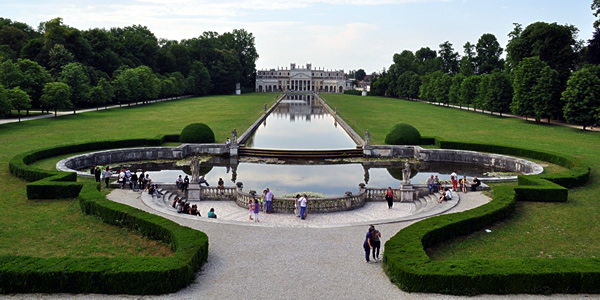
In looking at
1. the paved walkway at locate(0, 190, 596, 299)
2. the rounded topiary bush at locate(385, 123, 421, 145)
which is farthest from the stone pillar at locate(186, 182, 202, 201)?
the rounded topiary bush at locate(385, 123, 421, 145)

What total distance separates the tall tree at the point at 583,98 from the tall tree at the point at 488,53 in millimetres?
52586

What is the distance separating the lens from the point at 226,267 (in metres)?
12.4

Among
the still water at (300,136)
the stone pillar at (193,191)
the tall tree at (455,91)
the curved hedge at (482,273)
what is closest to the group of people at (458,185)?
the curved hedge at (482,273)

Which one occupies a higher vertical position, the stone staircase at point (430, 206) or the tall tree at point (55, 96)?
the tall tree at point (55, 96)

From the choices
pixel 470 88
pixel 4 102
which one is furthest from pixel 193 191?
pixel 470 88

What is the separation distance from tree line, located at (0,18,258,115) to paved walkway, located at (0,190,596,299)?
3775 centimetres

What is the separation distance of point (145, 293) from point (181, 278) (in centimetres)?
83

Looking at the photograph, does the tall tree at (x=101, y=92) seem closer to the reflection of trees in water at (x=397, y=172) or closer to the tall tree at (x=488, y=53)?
the reflection of trees in water at (x=397, y=172)

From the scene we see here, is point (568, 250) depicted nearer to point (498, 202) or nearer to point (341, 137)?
point (498, 202)

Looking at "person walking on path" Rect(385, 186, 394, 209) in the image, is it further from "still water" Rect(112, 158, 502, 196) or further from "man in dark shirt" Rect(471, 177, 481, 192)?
"man in dark shirt" Rect(471, 177, 481, 192)

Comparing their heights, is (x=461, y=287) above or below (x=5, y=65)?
below

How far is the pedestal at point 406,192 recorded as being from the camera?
882 inches

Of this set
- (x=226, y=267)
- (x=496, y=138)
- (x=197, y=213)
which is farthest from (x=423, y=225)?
(x=496, y=138)

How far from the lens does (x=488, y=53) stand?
9944 centimetres
